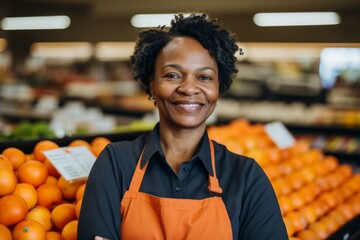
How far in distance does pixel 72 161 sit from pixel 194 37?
3.45 ft

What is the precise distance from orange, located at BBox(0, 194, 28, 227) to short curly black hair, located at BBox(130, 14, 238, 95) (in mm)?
802

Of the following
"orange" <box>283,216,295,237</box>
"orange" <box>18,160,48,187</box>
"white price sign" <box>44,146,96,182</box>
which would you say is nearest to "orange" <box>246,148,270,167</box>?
"orange" <box>283,216,295,237</box>

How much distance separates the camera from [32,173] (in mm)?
2412

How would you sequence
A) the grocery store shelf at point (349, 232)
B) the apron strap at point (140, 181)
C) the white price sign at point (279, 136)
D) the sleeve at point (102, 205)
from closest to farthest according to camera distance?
the sleeve at point (102, 205) < the apron strap at point (140, 181) < the grocery store shelf at point (349, 232) < the white price sign at point (279, 136)

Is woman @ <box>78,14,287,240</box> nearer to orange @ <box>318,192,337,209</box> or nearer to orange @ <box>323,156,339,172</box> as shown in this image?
orange @ <box>318,192,337,209</box>

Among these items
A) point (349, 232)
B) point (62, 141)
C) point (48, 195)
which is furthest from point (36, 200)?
point (349, 232)

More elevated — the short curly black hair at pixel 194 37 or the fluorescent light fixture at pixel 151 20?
the fluorescent light fixture at pixel 151 20

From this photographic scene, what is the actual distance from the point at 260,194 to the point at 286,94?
7.35m

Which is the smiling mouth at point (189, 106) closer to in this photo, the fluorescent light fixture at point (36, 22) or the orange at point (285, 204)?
the orange at point (285, 204)

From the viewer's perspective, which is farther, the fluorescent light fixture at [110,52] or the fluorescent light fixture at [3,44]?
the fluorescent light fixture at [3,44]

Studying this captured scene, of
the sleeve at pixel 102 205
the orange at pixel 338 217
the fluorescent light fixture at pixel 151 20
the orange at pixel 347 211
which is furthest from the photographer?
the fluorescent light fixture at pixel 151 20

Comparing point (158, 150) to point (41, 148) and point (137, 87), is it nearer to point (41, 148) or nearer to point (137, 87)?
point (41, 148)

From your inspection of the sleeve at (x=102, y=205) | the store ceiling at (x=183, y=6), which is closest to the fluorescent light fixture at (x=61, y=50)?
the store ceiling at (x=183, y=6)

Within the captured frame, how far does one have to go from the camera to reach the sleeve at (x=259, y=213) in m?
1.83
